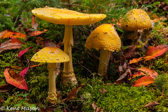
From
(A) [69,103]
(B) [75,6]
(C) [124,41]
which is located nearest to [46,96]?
(A) [69,103]

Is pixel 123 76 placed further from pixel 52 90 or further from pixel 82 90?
pixel 52 90

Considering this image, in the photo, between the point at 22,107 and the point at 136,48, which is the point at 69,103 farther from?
the point at 136,48

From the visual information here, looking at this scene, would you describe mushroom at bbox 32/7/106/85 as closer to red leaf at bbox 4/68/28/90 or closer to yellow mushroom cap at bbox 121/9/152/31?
red leaf at bbox 4/68/28/90

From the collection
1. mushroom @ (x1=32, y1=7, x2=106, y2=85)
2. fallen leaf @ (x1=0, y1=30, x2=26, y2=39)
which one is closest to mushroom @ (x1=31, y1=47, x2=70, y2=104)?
mushroom @ (x1=32, y1=7, x2=106, y2=85)

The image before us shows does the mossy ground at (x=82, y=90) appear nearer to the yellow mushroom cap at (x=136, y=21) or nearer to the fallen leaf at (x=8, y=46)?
the fallen leaf at (x=8, y=46)

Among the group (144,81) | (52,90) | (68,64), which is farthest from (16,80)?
(144,81)

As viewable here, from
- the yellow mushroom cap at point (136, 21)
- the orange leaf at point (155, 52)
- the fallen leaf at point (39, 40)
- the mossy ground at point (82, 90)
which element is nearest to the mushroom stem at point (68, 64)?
the mossy ground at point (82, 90)

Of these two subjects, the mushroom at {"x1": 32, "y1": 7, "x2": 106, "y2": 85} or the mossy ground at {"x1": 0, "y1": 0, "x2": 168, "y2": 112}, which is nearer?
the mushroom at {"x1": 32, "y1": 7, "x2": 106, "y2": 85}
